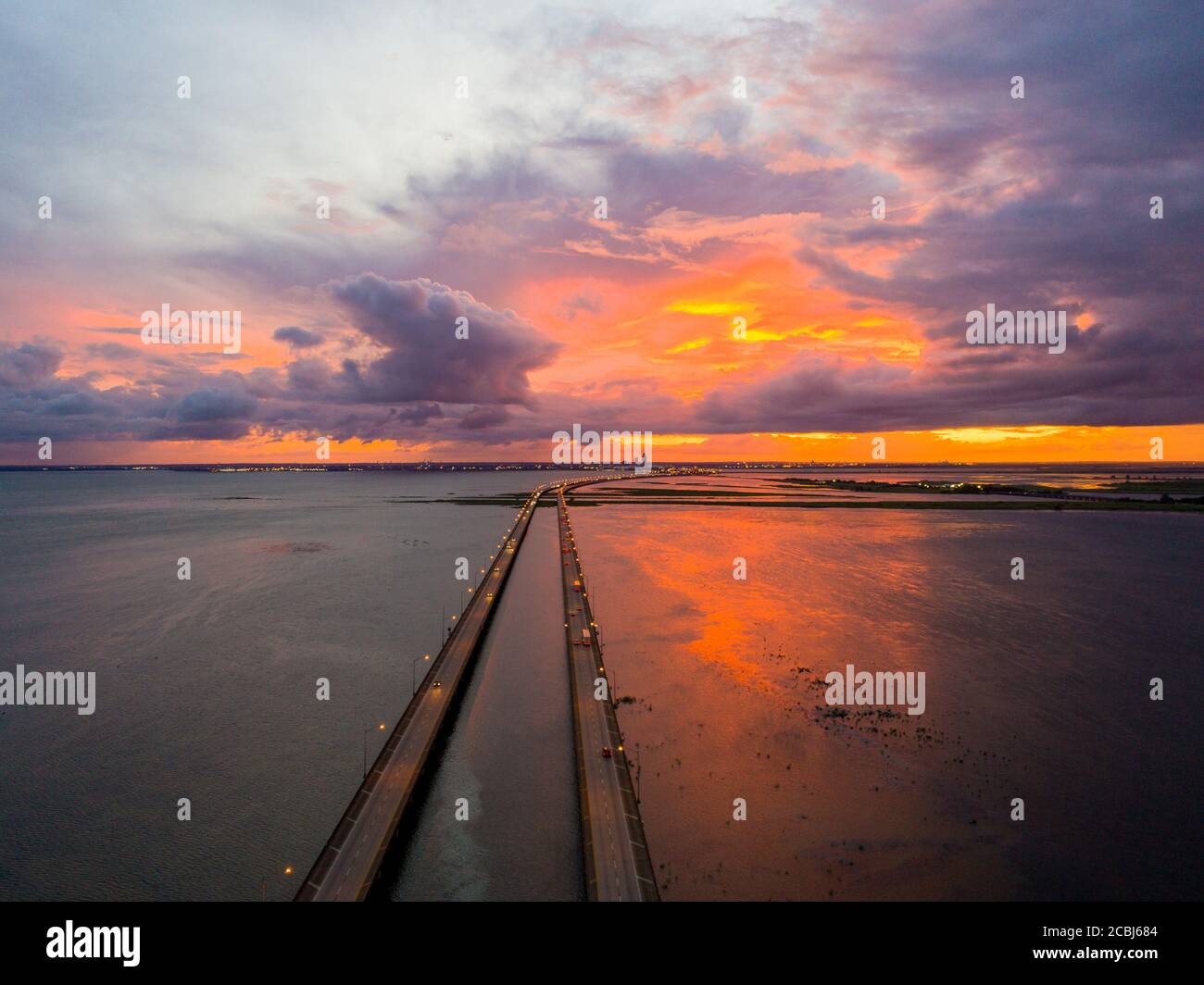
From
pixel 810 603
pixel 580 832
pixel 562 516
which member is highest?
pixel 562 516

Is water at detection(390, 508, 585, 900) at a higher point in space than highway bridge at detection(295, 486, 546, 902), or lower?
lower

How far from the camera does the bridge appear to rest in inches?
891

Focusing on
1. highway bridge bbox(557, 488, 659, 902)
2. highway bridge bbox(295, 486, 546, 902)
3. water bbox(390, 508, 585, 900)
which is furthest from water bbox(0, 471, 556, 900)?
highway bridge bbox(557, 488, 659, 902)

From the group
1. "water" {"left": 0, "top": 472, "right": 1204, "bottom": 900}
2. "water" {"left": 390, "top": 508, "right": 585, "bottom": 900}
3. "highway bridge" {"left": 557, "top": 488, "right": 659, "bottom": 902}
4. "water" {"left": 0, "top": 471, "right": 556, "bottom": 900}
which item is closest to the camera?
"highway bridge" {"left": 557, "top": 488, "right": 659, "bottom": 902}

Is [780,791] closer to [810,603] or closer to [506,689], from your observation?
[506,689]

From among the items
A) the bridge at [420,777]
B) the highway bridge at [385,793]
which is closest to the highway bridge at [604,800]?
the bridge at [420,777]

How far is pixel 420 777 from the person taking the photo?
1235 inches

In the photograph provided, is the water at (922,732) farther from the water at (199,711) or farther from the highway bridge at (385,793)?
the water at (199,711)

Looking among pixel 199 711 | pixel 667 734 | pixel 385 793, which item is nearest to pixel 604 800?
pixel 667 734

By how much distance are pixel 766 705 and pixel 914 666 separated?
15157mm

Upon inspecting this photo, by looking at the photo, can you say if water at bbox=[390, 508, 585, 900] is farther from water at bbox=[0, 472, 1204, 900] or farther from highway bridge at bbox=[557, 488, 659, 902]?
highway bridge at bbox=[557, 488, 659, 902]

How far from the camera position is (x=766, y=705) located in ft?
136

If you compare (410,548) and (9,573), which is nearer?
(9,573)
